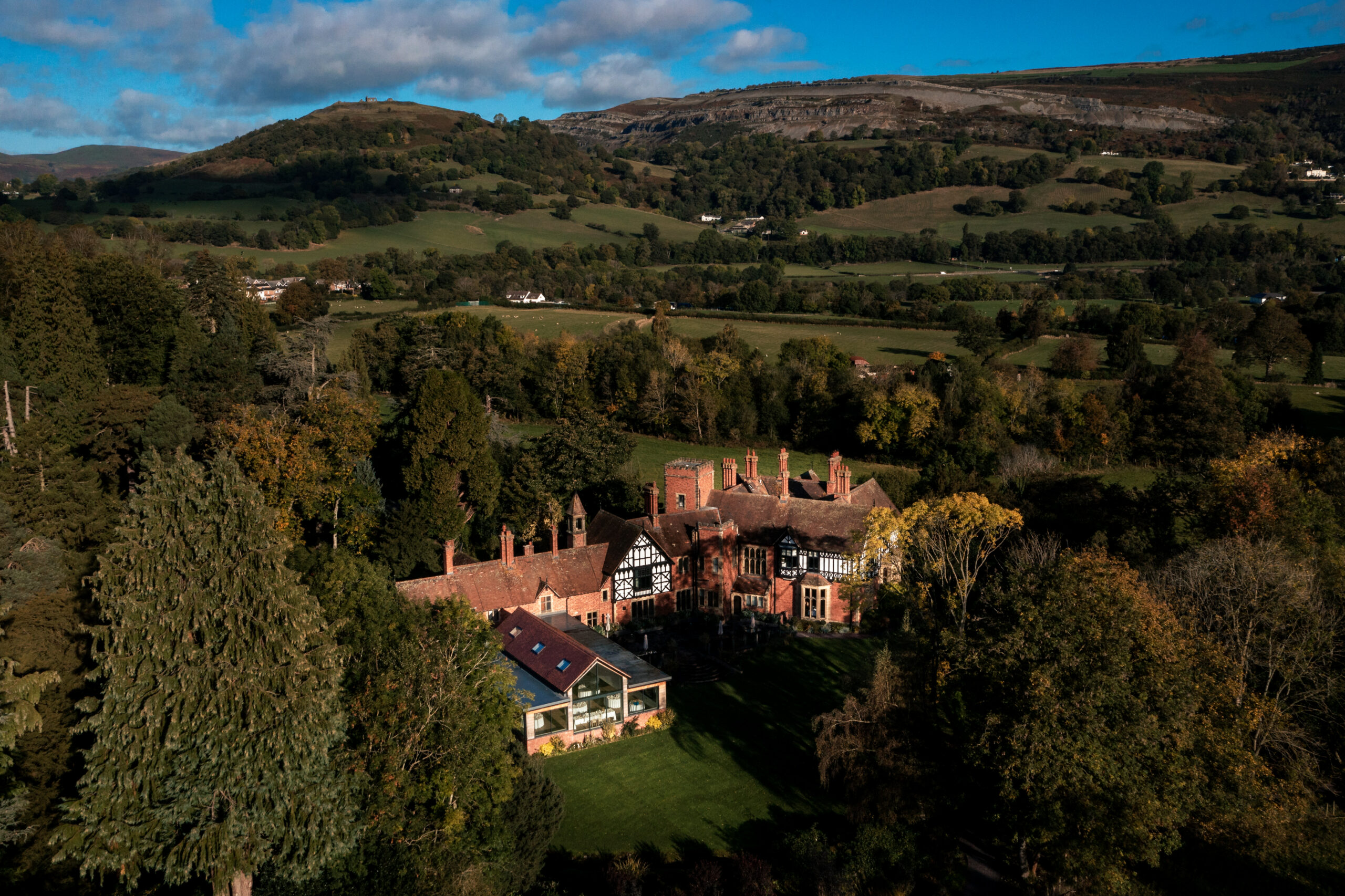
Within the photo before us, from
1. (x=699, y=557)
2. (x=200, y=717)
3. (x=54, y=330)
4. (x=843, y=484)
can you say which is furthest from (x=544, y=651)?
(x=54, y=330)

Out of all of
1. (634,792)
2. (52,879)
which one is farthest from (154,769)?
(634,792)

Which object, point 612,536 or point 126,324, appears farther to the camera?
point 126,324

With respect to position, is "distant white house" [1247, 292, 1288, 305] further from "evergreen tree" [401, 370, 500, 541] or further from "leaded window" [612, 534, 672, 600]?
"evergreen tree" [401, 370, 500, 541]

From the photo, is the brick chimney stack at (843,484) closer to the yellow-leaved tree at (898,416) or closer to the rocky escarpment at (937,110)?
the yellow-leaved tree at (898,416)

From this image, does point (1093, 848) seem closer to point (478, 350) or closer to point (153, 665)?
point (153, 665)

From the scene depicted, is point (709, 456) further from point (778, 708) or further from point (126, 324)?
point (126, 324)
